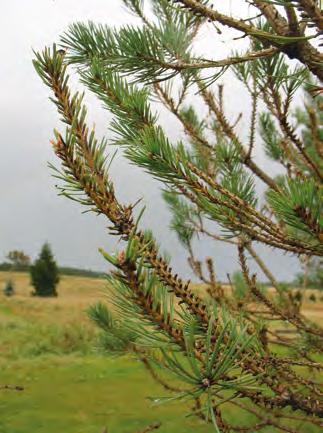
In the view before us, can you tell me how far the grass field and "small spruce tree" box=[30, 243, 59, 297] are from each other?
11965 mm

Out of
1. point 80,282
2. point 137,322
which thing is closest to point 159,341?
point 137,322

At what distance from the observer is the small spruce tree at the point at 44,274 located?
119 feet

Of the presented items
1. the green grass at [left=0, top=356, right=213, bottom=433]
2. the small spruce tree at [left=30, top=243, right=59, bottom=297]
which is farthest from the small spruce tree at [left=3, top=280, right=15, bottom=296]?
the green grass at [left=0, top=356, right=213, bottom=433]

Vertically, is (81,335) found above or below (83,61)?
below

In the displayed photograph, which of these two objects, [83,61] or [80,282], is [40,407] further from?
[80,282]

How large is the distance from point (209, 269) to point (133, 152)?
5.23ft

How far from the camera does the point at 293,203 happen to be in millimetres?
977

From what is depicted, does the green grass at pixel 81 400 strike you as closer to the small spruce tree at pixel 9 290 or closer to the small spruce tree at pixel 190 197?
the small spruce tree at pixel 190 197

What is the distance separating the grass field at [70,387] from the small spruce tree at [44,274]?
39.3ft

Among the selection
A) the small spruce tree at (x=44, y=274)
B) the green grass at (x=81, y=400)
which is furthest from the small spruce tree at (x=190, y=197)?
the small spruce tree at (x=44, y=274)

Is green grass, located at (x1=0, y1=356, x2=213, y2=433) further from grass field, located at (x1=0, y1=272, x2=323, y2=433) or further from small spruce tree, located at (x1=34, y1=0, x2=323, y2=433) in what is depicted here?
small spruce tree, located at (x1=34, y1=0, x2=323, y2=433)

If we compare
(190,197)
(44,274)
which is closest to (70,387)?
(190,197)

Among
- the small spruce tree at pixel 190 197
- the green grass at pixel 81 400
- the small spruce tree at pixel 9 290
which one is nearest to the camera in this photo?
the small spruce tree at pixel 190 197

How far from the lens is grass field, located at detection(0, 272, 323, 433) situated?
8.91 m
